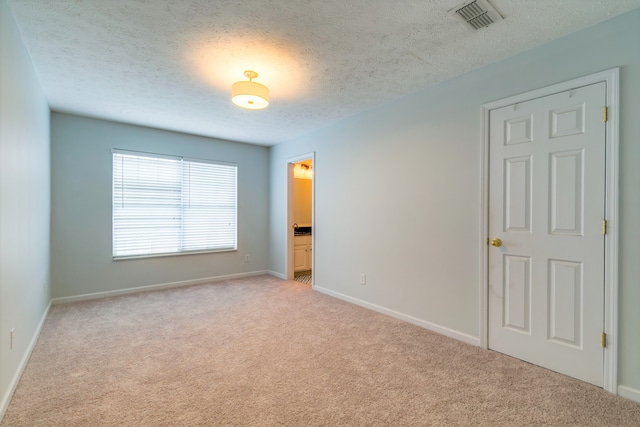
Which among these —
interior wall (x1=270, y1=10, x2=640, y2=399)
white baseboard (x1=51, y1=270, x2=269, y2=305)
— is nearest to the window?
white baseboard (x1=51, y1=270, x2=269, y2=305)

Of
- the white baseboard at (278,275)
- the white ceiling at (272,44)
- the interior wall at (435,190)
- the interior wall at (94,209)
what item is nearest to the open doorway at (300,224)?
the white baseboard at (278,275)

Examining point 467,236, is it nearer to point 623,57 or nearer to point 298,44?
point 623,57

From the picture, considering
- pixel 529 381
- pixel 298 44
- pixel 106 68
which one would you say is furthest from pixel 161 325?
pixel 529 381

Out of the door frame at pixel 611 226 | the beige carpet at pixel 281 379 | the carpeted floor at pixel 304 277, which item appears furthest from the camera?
the carpeted floor at pixel 304 277

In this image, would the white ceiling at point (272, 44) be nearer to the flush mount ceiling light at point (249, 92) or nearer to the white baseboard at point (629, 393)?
A: the flush mount ceiling light at point (249, 92)

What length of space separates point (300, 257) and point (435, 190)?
3.55 m

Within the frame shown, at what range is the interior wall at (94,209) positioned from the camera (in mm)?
4020

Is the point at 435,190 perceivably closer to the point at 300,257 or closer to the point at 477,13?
the point at 477,13

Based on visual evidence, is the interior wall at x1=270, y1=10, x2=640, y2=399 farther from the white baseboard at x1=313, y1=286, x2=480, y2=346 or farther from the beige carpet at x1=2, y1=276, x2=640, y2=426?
the beige carpet at x1=2, y1=276, x2=640, y2=426

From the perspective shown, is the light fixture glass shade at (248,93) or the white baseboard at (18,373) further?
the light fixture glass shade at (248,93)

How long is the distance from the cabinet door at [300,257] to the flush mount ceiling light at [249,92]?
3.55 metres

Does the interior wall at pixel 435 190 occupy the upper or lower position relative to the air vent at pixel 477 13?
lower

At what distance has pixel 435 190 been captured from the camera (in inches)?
123

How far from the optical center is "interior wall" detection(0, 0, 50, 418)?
75.2 inches
